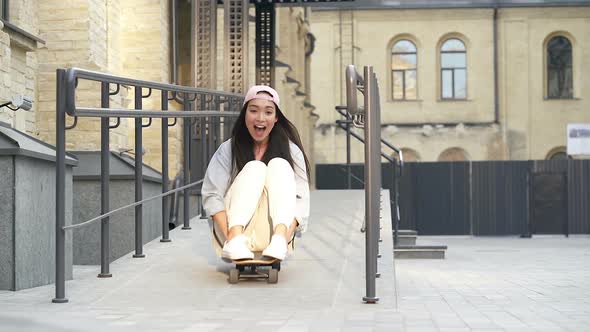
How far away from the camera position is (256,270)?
682 centimetres

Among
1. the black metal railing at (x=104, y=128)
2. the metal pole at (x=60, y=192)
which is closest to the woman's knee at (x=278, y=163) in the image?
the black metal railing at (x=104, y=128)

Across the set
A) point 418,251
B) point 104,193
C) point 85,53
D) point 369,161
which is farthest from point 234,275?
point 418,251

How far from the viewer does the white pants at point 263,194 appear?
6.49 meters

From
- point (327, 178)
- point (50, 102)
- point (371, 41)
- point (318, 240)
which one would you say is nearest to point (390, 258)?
point (318, 240)

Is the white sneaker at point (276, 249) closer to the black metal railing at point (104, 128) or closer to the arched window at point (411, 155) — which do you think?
the black metal railing at point (104, 128)

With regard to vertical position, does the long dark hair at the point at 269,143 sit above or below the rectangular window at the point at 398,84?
below

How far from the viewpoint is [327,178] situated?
3178 cm

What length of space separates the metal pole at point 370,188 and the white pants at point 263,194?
1.95 ft

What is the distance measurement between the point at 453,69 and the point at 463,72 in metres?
0.41

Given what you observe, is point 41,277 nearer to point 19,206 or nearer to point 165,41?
point 19,206

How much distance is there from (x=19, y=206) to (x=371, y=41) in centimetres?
3402

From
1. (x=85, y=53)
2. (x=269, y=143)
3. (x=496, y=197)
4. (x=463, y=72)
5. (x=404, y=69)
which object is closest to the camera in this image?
(x=269, y=143)

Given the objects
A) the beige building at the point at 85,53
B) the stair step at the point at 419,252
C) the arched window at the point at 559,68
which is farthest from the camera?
the arched window at the point at 559,68

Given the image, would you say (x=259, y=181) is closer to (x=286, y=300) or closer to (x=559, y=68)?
(x=286, y=300)
